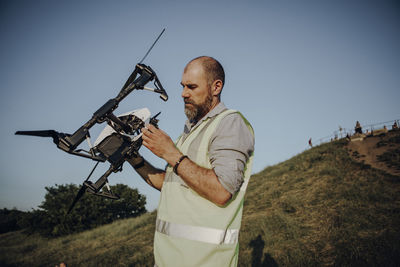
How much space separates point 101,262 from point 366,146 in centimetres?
3133

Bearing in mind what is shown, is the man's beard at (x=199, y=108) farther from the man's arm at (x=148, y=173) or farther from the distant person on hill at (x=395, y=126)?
the distant person on hill at (x=395, y=126)

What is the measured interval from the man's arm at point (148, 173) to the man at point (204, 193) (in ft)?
1.55

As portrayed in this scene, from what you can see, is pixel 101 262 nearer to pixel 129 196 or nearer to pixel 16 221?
pixel 129 196

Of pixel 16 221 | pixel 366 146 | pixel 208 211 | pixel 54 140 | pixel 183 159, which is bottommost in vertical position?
pixel 16 221

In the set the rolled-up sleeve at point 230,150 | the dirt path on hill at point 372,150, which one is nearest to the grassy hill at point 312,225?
the dirt path on hill at point 372,150

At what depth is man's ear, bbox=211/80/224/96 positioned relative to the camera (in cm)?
255

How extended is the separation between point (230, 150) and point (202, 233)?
71 cm

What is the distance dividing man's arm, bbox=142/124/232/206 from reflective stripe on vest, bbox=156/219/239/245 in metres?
0.27

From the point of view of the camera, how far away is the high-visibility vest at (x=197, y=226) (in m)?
1.84

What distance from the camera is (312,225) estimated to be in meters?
13.4

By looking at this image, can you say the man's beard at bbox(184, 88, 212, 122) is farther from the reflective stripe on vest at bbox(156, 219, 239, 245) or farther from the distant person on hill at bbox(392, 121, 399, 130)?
the distant person on hill at bbox(392, 121, 399, 130)

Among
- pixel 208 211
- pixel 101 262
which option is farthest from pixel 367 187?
pixel 208 211

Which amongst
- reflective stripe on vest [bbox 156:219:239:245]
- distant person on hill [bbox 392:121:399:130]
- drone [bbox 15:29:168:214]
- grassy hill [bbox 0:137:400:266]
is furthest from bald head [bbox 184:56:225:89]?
distant person on hill [bbox 392:121:399:130]

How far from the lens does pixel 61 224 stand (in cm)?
2962
